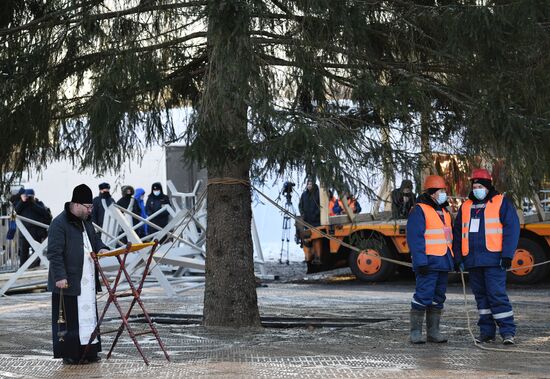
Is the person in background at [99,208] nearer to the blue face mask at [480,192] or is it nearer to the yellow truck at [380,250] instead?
the yellow truck at [380,250]

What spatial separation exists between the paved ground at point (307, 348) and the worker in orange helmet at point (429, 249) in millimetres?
252

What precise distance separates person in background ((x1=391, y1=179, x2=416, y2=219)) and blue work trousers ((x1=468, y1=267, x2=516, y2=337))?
904 millimetres

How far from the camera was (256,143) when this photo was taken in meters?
9.74

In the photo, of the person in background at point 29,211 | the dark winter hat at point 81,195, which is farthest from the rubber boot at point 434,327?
the person in background at point 29,211

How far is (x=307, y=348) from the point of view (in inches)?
417

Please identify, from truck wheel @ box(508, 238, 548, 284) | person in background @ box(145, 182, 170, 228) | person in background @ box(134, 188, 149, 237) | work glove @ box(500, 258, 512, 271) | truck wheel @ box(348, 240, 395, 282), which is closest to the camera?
work glove @ box(500, 258, 512, 271)

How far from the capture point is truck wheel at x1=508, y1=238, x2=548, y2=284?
18.0 m

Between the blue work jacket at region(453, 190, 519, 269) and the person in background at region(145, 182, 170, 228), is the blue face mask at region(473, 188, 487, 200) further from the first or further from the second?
the person in background at region(145, 182, 170, 228)

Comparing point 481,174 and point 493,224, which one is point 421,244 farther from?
point 481,174

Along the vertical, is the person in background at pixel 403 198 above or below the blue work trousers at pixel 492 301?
above

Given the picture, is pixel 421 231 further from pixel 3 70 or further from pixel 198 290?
pixel 198 290

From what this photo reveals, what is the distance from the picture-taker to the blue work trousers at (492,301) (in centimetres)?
1065

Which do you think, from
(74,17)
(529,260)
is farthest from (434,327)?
(529,260)

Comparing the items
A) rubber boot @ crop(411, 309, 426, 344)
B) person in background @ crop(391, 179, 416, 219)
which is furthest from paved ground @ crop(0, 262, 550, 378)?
person in background @ crop(391, 179, 416, 219)
